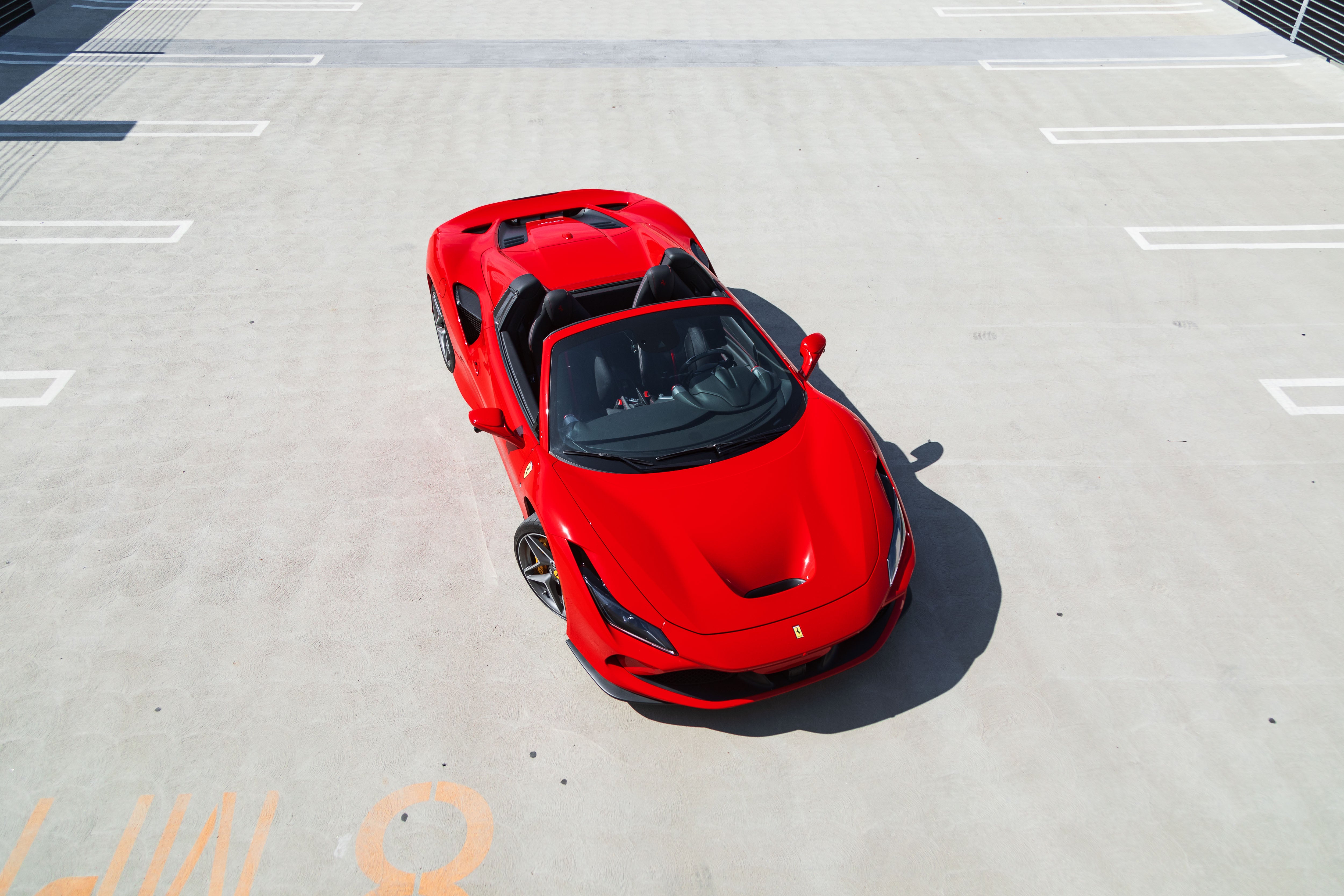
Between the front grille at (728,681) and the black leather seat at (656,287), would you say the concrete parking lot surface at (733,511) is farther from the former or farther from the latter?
the black leather seat at (656,287)

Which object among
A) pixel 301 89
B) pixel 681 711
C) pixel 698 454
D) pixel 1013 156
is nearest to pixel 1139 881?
pixel 681 711

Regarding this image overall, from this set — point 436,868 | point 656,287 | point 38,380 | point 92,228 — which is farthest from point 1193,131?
point 92,228

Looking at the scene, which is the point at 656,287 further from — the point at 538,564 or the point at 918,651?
the point at 918,651

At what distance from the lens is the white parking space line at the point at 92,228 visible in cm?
767

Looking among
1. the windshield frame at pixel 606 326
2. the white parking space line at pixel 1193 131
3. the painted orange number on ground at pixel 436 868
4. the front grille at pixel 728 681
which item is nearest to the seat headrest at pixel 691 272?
the windshield frame at pixel 606 326

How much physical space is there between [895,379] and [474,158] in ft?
18.3

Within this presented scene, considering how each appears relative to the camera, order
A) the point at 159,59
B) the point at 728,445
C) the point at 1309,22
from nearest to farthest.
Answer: the point at 728,445 → the point at 1309,22 → the point at 159,59

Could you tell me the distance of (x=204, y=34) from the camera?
41.1ft

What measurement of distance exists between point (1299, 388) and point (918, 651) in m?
3.76

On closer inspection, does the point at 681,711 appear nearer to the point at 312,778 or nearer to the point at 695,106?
the point at 312,778

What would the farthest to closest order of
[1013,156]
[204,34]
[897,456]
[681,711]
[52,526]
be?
[204,34], [1013,156], [897,456], [52,526], [681,711]

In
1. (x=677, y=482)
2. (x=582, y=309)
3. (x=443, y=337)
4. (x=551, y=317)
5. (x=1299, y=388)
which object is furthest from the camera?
(x=443, y=337)

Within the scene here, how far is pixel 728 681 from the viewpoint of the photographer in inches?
142

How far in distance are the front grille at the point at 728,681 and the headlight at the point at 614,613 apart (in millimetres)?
152
